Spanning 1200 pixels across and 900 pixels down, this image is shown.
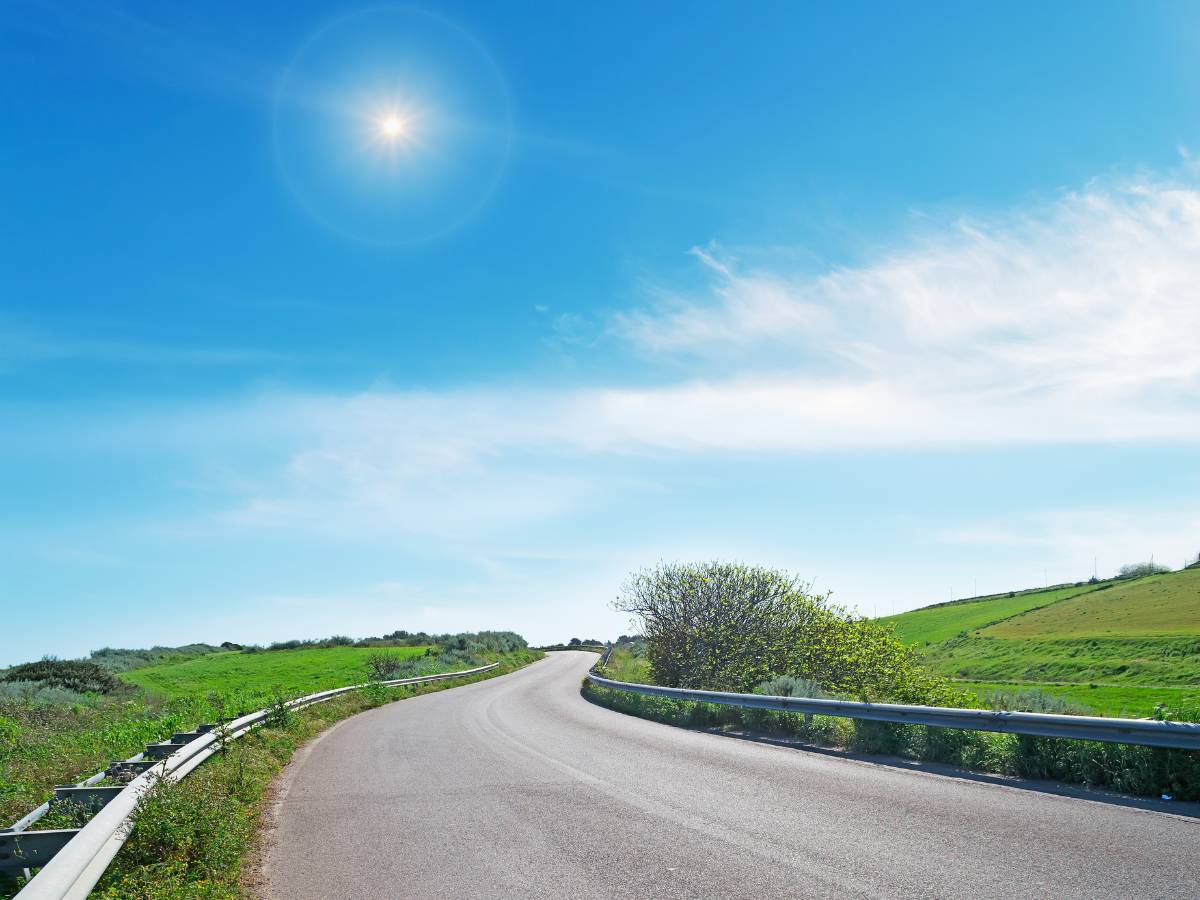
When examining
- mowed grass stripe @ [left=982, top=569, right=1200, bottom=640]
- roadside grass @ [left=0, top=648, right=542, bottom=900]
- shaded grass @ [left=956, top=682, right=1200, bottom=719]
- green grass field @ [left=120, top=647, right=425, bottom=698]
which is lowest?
shaded grass @ [left=956, top=682, right=1200, bottom=719]

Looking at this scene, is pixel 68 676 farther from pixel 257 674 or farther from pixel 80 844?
pixel 80 844

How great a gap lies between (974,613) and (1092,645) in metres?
49.3

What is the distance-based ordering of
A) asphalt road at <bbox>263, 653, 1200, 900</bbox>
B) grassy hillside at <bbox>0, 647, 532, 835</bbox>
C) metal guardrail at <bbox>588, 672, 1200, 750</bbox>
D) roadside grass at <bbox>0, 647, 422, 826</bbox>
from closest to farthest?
1. asphalt road at <bbox>263, 653, 1200, 900</bbox>
2. metal guardrail at <bbox>588, 672, 1200, 750</bbox>
3. roadside grass at <bbox>0, 647, 422, 826</bbox>
4. grassy hillside at <bbox>0, 647, 532, 835</bbox>

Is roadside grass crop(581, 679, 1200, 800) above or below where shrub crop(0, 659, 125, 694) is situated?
below

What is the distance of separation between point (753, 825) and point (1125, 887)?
302cm

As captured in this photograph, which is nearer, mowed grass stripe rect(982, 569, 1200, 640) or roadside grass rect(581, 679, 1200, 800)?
roadside grass rect(581, 679, 1200, 800)

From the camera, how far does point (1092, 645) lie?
74.4 meters

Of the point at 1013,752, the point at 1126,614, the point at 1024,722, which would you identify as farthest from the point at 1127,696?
the point at 1024,722

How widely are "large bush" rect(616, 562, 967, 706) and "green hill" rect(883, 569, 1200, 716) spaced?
79.3 feet

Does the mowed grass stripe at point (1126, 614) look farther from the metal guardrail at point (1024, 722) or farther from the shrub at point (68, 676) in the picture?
the shrub at point (68, 676)

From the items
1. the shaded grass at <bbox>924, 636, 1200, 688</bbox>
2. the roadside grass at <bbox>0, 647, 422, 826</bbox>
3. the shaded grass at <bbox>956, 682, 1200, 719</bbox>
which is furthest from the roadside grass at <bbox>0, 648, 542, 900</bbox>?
the shaded grass at <bbox>924, 636, 1200, 688</bbox>

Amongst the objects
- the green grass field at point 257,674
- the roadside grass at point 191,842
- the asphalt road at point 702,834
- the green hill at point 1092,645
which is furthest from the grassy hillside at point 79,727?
the green hill at point 1092,645

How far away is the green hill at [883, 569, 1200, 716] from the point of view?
5822 centimetres

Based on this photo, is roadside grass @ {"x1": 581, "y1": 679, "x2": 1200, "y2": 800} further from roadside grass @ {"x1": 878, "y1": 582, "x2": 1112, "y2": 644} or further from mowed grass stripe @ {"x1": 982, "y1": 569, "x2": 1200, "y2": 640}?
roadside grass @ {"x1": 878, "y1": 582, "x2": 1112, "y2": 644}
